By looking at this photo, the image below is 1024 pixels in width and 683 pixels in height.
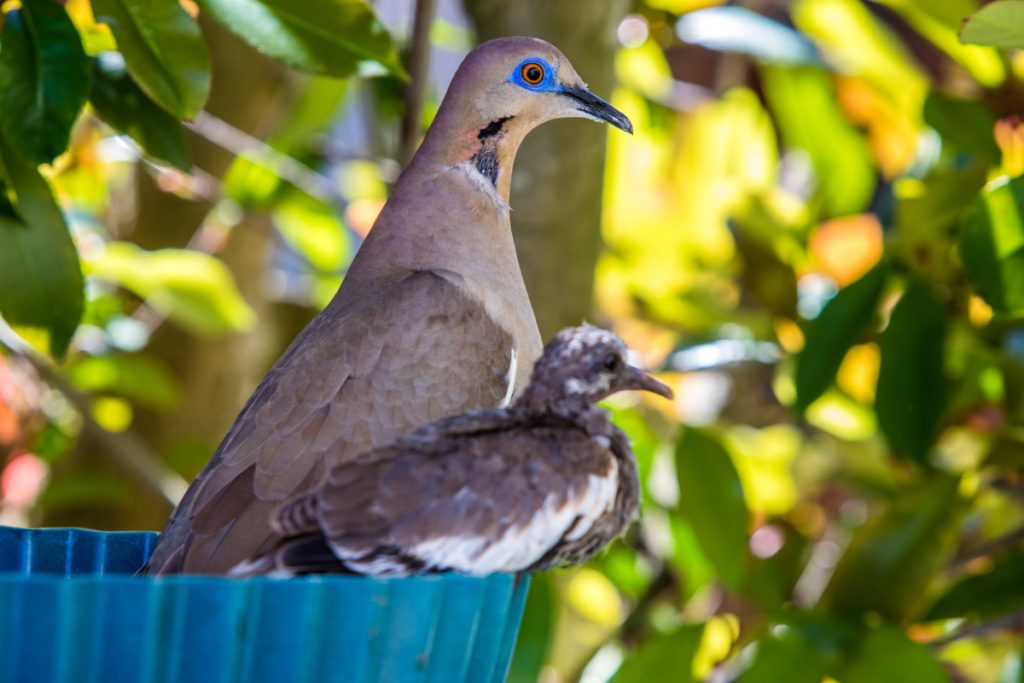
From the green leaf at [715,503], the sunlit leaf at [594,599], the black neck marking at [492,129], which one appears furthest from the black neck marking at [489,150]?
the sunlit leaf at [594,599]

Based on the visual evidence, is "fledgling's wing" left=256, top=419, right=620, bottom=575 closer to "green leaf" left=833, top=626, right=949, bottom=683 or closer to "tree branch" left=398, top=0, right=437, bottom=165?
"tree branch" left=398, top=0, right=437, bottom=165

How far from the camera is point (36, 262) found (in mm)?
1188

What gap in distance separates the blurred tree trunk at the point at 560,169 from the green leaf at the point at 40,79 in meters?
0.67

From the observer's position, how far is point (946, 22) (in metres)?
1.68

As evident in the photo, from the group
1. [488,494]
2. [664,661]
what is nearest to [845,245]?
→ [664,661]

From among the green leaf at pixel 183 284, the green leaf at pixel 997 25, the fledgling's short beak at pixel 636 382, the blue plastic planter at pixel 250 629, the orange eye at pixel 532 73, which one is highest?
the green leaf at pixel 997 25

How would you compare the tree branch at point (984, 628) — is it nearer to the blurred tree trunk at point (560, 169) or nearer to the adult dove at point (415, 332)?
the blurred tree trunk at point (560, 169)

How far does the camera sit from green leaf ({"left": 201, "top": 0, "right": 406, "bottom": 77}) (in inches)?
45.9

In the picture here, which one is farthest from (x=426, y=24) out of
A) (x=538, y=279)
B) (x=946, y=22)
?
(x=946, y=22)

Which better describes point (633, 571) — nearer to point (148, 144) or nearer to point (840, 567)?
point (840, 567)

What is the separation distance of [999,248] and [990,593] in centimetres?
63

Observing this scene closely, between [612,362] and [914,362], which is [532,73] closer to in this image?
[612,362]

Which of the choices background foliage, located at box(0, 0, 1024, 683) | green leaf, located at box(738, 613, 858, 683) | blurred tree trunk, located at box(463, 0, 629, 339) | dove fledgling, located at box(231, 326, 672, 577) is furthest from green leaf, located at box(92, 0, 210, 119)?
green leaf, located at box(738, 613, 858, 683)

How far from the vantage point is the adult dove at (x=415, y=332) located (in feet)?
3.18
